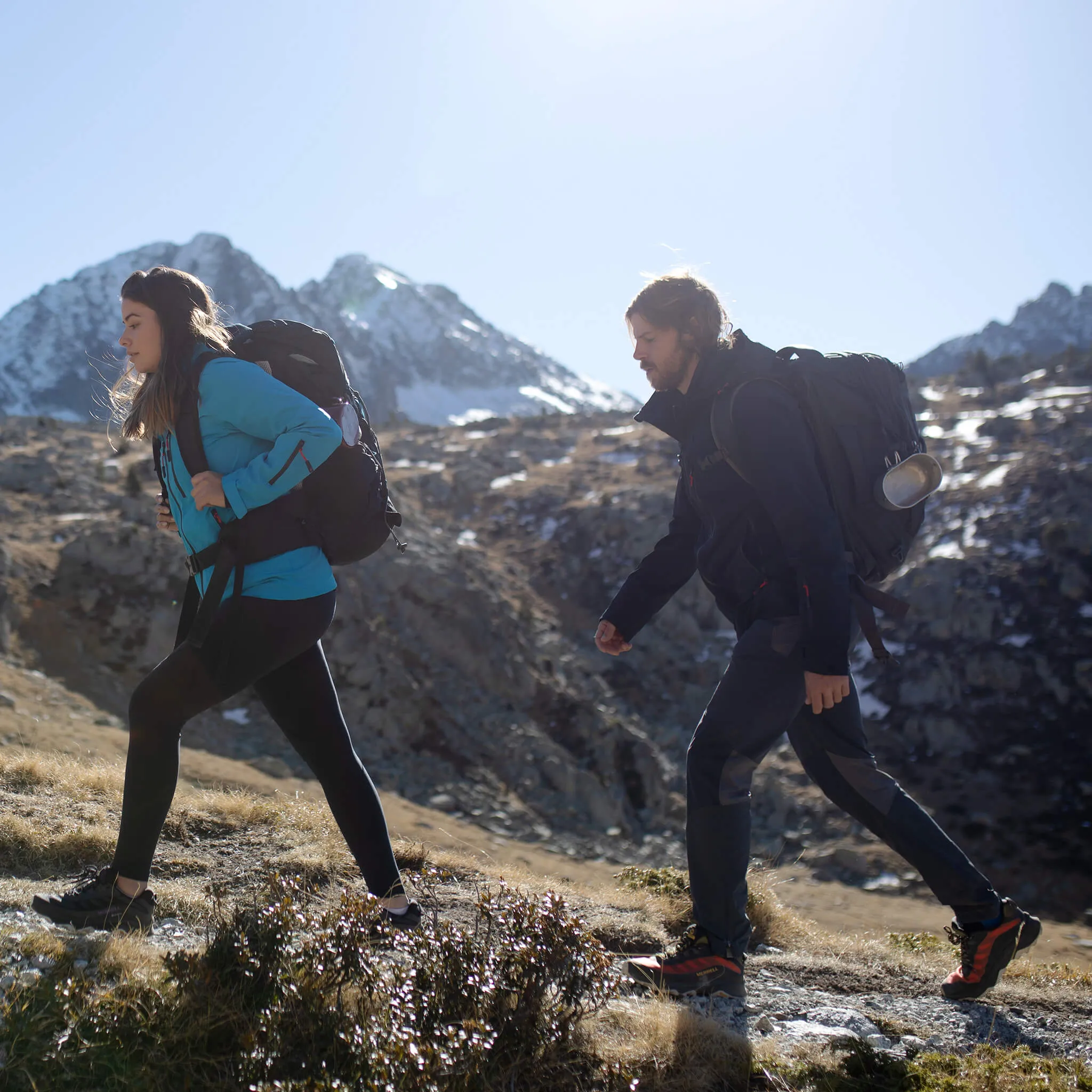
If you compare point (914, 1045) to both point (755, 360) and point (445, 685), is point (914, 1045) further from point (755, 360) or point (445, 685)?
point (445, 685)

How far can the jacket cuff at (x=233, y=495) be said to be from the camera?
2939mm

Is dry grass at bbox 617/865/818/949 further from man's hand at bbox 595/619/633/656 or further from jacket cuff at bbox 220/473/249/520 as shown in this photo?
jacket cuff at bbox 220/473/249/520

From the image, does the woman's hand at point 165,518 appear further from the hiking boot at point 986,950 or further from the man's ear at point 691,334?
the hiking boot at point 986,950

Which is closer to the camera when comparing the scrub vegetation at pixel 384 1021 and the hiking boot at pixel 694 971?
the scrub vegetation at pixel 384 1021

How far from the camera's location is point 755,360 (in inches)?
131

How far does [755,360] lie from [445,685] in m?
16.3

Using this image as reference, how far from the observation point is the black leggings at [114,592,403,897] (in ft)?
9.80

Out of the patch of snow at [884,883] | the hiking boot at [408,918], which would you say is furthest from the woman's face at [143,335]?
the patch of snow at [884,883]

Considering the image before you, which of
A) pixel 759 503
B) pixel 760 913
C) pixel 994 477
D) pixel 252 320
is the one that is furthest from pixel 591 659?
pixel 252 320

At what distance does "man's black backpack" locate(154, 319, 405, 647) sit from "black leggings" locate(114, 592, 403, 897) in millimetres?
122

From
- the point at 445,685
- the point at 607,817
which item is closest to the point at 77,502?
the point at 445,685

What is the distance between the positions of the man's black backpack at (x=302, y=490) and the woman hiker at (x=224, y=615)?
0.14 ft

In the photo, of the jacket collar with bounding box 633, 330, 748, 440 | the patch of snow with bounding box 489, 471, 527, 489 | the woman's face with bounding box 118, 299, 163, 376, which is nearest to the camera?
the woman's face with bounding box 118, 299, 163, 376

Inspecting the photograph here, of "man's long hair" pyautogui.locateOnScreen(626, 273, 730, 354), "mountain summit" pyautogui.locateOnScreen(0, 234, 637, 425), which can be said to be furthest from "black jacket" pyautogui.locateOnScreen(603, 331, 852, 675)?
"mountain summit" pyautogui.locateOnScreen(0, 234, 637, 425)
